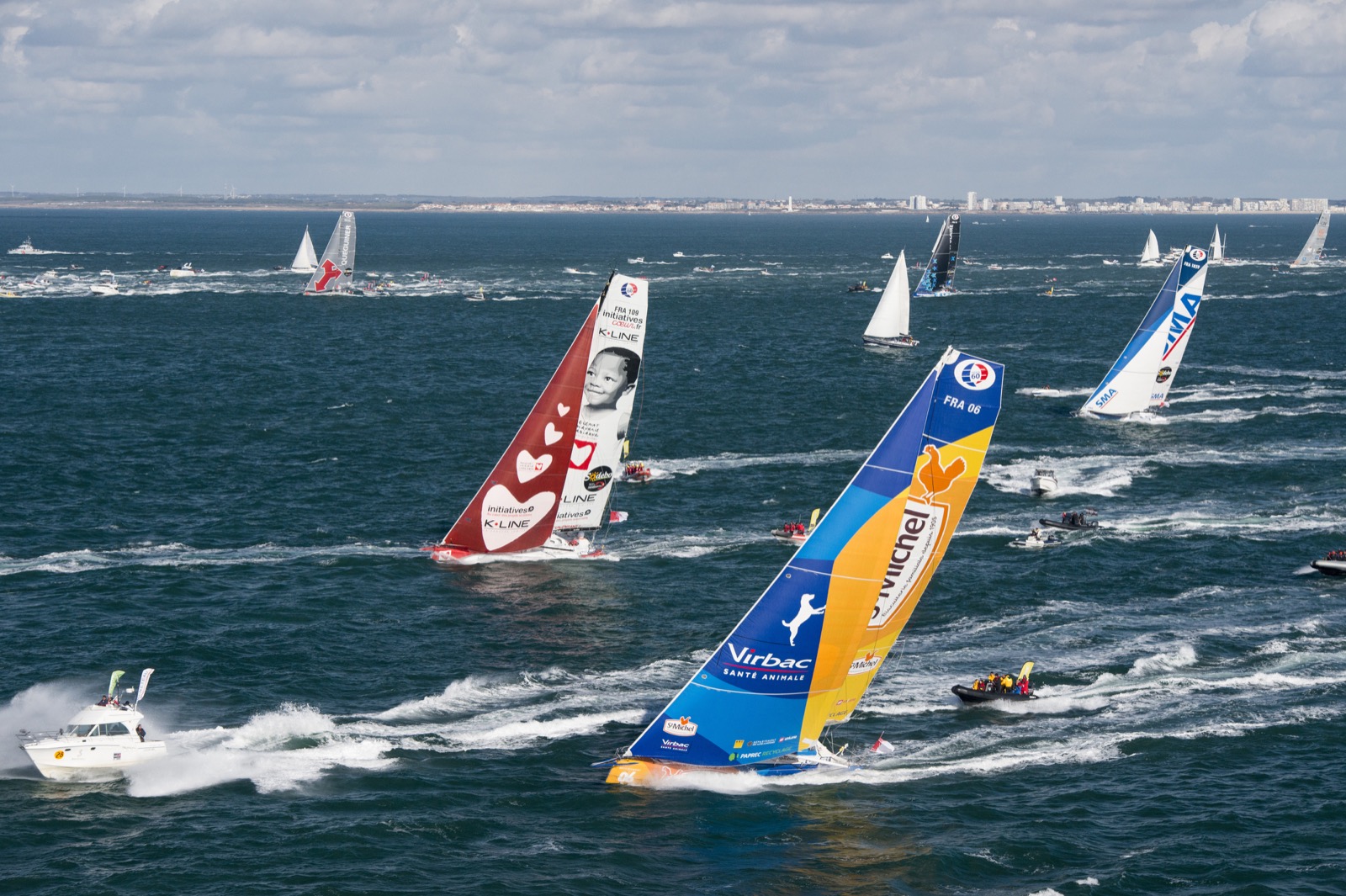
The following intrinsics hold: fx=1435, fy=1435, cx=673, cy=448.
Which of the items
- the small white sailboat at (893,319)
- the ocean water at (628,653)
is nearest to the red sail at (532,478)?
the ocean water at (628,653)

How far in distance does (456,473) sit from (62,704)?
40.1m

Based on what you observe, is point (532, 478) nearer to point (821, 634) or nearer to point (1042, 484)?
point (821, 634)

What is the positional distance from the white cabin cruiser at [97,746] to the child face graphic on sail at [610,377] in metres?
29.3

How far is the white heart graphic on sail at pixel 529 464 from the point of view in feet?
233

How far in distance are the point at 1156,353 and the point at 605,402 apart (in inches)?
2220

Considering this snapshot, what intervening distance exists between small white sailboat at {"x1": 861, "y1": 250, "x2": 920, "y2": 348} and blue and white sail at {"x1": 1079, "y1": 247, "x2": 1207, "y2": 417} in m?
44.8

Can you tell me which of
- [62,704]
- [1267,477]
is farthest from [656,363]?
[62,704]

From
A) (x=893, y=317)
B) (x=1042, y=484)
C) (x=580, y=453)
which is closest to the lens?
(x=580, y=453)

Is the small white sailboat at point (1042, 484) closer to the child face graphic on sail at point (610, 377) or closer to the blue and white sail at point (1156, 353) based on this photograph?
the child face graphic on sail at point (610, 377)

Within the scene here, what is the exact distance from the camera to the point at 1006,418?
109062mm

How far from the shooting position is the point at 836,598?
147ft

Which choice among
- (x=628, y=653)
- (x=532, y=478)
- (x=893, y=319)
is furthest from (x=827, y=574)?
(x=893, y=319)

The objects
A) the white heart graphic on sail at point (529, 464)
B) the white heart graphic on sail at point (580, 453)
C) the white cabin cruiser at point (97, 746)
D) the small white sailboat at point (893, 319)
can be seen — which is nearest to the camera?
the white cabin cruiser at point (97, 746)

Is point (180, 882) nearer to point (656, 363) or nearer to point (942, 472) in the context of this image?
point (942, 472)
